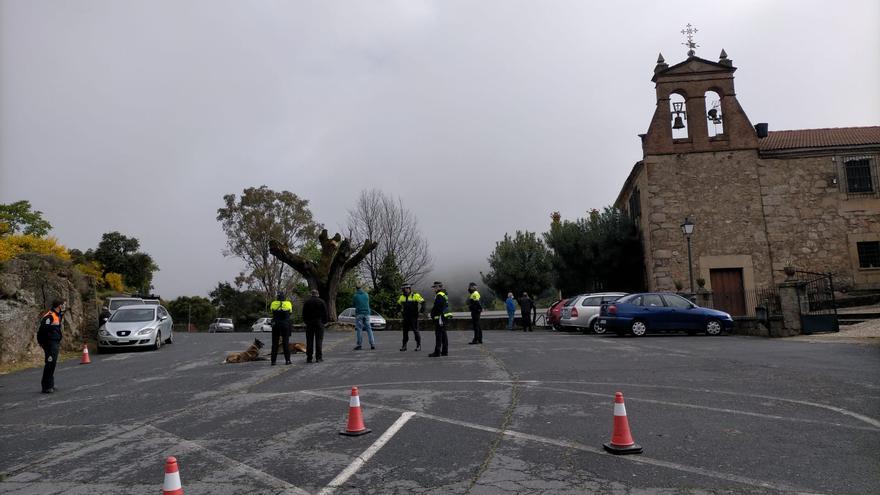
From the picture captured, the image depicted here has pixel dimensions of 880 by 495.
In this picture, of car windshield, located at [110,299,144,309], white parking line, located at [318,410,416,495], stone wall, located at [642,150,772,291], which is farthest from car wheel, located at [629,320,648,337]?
car windshield, located at [110,299,144,309]

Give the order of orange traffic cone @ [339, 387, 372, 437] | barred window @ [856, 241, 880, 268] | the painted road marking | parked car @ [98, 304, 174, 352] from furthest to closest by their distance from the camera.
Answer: barred window @ [856, 241, 880, 268]
parked car @ [98, 304, 174, 352]
orange traffic cone @ [339, 387, 372, 437]
the painted road marking

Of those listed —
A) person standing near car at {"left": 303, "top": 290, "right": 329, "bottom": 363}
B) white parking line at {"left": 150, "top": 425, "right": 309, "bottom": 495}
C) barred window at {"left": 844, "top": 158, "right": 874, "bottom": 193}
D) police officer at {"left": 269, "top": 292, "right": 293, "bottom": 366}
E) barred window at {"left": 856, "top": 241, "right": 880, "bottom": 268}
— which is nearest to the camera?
white parking line at {"left": 150, "top": 425, "right": 309, "bottom": 495}

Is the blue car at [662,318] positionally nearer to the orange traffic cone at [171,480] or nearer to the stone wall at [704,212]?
the stone wall at [704,212]

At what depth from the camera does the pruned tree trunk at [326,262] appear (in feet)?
98.5

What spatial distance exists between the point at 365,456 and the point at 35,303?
1631 cm

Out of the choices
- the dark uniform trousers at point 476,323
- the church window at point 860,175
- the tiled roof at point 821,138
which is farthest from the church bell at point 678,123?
the dark uniform trousers at point 476,323

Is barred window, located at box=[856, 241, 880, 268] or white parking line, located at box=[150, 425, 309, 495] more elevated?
barred window, located at box=[856, 241, 880, 268]

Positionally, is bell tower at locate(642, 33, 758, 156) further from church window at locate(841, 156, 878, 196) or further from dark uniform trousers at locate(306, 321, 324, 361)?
dark uniform trousers at locate(306, 321, 324, 361)

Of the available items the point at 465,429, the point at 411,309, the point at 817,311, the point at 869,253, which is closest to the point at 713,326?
the point at 817,311

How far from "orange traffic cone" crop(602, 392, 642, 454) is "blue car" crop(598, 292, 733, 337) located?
14.3 m

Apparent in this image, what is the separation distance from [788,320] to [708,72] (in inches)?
545

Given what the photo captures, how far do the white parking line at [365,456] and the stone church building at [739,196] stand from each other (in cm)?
2283

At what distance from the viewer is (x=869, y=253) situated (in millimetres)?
26797

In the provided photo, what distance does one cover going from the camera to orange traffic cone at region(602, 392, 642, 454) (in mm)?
5285
